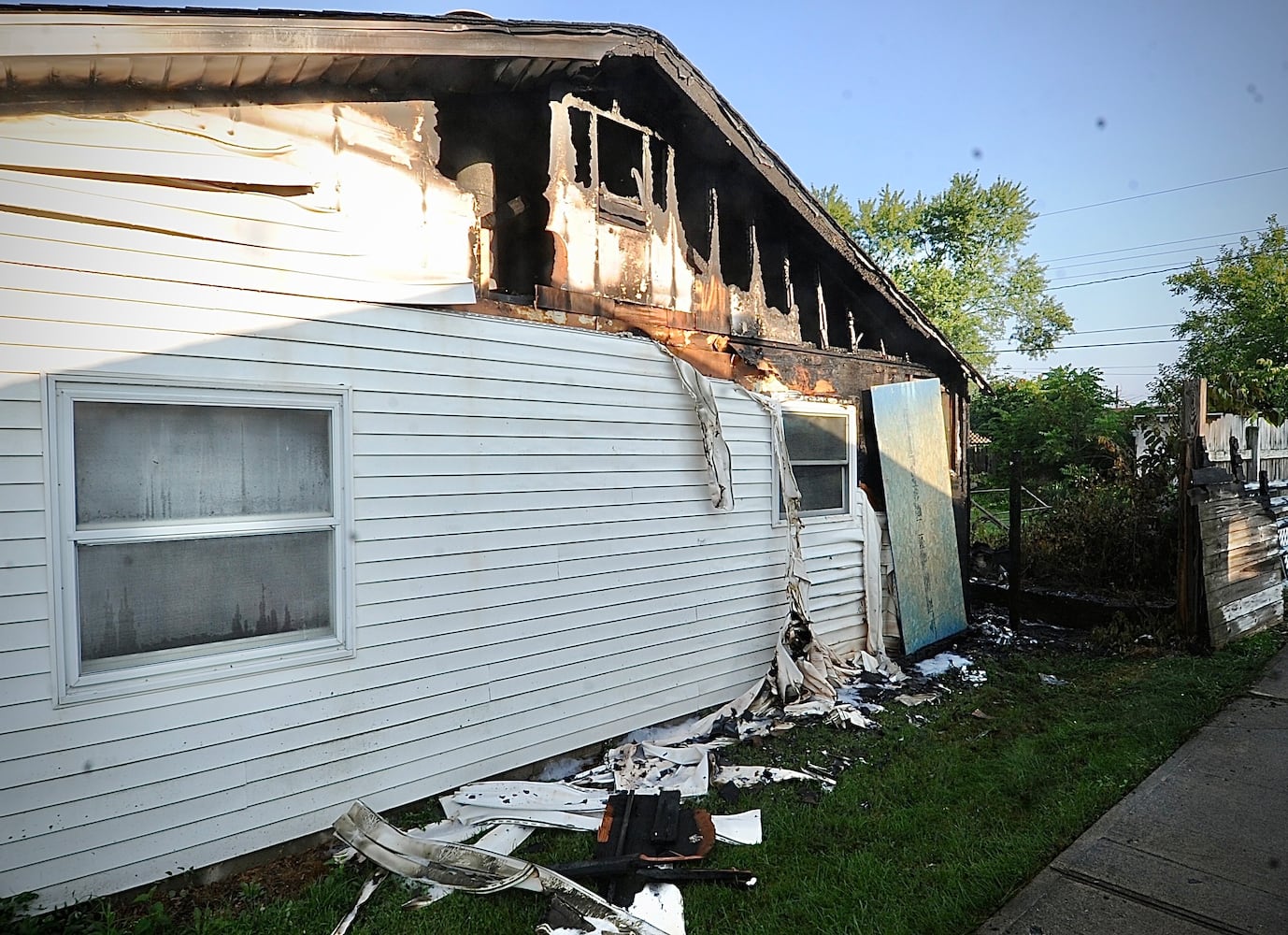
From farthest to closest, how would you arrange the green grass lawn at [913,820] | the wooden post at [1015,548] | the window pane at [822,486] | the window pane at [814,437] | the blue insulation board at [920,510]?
1. the wooden post at [1015,548]
2. the blue insulation board at [920,510]
3. the window pane at [822,486]
4. the window pane at [814,437]
5. the green grass lawn at [913,820]

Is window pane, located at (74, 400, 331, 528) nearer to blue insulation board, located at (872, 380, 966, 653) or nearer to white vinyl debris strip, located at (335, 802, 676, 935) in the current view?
white vinyl debris strip, located at (335, 802, 676, 935)

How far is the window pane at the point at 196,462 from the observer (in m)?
3.28

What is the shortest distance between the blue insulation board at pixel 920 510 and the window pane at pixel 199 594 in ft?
19.1

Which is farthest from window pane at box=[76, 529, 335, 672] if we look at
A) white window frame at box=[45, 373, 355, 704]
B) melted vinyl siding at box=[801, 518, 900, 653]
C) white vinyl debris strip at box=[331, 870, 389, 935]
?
melted vinyl siding at box=[801, 518, 900, 653]

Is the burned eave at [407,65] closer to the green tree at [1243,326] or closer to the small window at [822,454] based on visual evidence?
the small window at [822,454]

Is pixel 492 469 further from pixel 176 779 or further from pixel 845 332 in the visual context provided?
pixel 845 332

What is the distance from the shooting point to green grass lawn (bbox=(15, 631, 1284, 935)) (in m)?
3.26

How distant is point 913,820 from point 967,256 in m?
37.9

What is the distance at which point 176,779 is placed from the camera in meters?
3.40

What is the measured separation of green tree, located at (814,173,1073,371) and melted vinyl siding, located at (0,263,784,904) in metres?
33.6

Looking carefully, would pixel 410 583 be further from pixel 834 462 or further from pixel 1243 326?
pixel 1243 326

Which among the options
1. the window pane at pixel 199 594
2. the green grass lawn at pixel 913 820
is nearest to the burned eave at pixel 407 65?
the window pane at pixel 199 594

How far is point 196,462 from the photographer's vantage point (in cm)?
354

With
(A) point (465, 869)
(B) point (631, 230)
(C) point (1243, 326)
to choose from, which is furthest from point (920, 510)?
(C) point (1243, 326)
